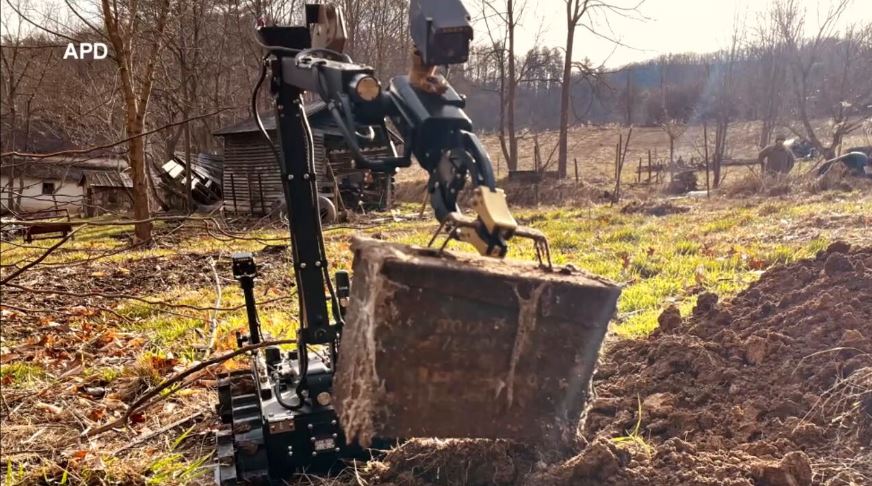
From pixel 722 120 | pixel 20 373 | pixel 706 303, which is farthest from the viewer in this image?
pixel 722 120

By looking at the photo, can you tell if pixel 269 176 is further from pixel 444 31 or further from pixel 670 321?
pixel 444 31

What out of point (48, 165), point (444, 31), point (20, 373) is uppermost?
point (444, 31)

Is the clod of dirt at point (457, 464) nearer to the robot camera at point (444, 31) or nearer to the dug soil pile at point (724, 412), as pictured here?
the dug soil pile at point (724, 412)

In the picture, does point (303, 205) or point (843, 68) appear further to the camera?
point (843, 68)

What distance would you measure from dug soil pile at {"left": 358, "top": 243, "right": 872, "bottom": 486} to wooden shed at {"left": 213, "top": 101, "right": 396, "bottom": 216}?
16.6 metres

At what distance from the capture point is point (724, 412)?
2.94 meters

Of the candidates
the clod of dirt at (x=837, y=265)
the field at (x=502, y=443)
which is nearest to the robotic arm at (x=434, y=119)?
the field at (x=502, y=443)

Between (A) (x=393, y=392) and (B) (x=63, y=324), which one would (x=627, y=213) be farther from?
(A) (x=393, y=392)

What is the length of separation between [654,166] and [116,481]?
29834mm

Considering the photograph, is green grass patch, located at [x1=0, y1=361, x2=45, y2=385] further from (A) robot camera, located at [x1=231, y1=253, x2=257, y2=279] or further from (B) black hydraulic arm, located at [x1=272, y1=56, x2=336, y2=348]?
(B) black hydraulic arm, located at [x1=272, y1=56, x2=336, y2=348]

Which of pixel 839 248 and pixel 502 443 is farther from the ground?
pixel 839 248

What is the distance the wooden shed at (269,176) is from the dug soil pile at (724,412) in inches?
653

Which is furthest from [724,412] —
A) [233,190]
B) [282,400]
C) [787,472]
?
[233,190]

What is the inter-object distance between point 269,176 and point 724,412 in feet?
72.0
